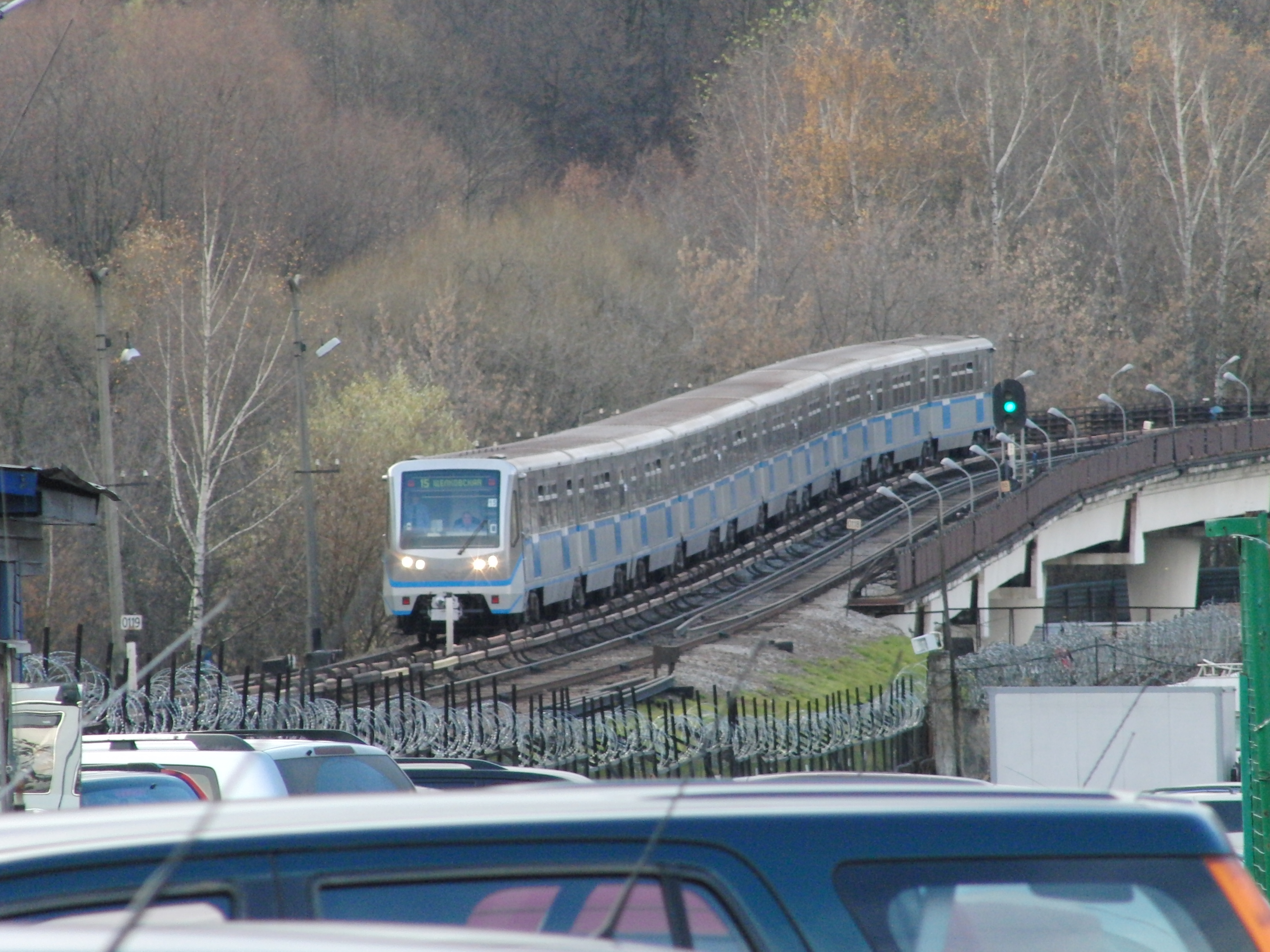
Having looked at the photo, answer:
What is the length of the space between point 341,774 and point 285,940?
777 cm

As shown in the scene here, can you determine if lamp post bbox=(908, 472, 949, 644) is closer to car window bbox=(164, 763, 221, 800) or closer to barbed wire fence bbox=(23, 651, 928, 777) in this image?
barbed wire fence bbox=(23, 651, 928, 777)

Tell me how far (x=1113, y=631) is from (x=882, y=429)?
567 inches

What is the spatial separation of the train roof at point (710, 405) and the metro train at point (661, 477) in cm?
6

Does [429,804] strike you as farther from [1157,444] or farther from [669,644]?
[1157,444]

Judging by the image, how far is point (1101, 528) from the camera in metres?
52.6

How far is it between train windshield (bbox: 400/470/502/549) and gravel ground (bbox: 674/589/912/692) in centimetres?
361

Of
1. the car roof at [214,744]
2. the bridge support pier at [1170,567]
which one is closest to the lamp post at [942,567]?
the bridge support pier at [1170,567]

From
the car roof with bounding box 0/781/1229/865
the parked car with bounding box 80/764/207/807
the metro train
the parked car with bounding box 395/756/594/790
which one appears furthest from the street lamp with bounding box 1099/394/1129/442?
the car roof with bounding box 0/781/1229/865

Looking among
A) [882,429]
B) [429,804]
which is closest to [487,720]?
[429,804]

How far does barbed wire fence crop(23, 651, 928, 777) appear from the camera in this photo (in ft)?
56.7

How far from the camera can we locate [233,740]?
11031 millimetres

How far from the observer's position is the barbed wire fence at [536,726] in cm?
1728

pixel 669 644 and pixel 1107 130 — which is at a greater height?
pixel 1107 130

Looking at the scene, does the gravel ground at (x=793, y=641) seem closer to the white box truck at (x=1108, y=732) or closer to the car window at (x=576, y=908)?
the white box truck at (x=1108, y=732)
